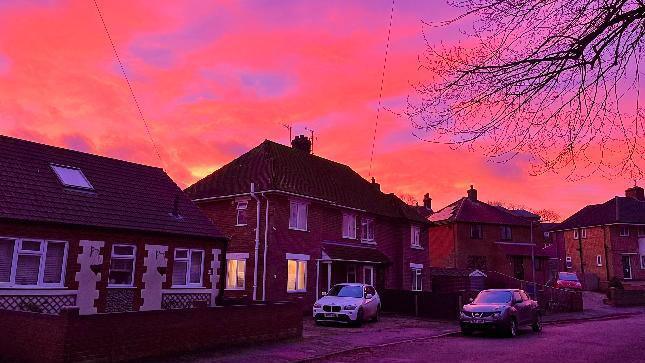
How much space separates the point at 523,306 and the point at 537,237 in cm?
4526

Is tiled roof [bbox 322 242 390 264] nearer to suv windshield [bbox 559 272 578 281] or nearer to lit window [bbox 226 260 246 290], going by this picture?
lit window [bbox 226 260 246 290]

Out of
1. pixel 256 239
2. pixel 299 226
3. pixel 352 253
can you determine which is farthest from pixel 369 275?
pixel 256 239

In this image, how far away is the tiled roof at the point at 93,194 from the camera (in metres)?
17.1

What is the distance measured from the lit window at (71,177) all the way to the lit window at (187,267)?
441cm

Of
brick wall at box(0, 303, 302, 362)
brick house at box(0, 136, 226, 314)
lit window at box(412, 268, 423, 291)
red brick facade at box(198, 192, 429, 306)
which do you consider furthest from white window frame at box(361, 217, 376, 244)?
brick wall at box(0, 303, 302, 362)

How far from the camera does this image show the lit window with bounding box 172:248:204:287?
21094 mm

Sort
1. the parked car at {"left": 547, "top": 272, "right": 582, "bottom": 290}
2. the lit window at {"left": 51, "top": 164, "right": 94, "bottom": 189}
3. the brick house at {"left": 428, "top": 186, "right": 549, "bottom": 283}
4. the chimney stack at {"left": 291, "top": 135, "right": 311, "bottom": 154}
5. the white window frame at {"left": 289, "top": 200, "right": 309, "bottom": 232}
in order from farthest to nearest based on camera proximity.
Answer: the brick house at {"left": 428, "top": 186, "right": 549, "bottom": 283}
the parked car at {"left": 547, "top": 272, "right": 582, "bottom": 290}
the chimney stack at {"left": 291, "top": 135, "right": 311, "bottom": 154}
the white window frame at {"left": 289, "top": 200, "right": 309, "bottom": 232}
the lit window at {"left": 51, "top": 164, "right": 94, "bottom": 189}

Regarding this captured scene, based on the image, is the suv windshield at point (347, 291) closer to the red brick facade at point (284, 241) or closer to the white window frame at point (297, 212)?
the red brick facade at point (284, 241)

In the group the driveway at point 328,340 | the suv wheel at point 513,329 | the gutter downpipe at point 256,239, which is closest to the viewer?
the driveway at point 328,340

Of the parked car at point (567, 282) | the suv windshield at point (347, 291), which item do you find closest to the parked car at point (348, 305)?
the suv windshield at point (347, 291)

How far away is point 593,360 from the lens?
43.7 feet

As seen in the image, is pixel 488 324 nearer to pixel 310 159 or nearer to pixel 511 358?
pixel 511 358

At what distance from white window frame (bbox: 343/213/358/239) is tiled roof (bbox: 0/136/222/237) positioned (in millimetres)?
9812

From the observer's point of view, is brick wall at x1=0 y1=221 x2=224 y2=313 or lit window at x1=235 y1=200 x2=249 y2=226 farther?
lit window at x1=235 y1=200 x2=249 y2=226
